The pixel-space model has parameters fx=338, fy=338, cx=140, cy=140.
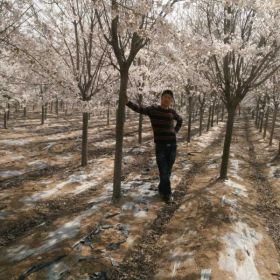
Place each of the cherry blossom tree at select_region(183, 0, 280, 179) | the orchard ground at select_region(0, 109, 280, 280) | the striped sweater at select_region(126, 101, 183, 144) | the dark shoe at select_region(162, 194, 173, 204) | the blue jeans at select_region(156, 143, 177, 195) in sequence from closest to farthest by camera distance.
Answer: the orchard ground at select_region(0, 109, 280, 280) → the striped sweater at select_region(126, 101, 183, 144) → the blue jeans at select_region(156, 143, 177, 195) → the dark shoe at select_region(162, 194, 173, 204) → the cherry blossom tree at select_region(183, 0, 280, 179)

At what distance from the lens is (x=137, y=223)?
8.27 meters

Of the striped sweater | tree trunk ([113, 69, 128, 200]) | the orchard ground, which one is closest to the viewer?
A: the orchard ground

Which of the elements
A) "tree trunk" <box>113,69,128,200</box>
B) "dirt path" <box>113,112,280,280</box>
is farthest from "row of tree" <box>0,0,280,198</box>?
"dirt path" <box>113,112,280,280</box>

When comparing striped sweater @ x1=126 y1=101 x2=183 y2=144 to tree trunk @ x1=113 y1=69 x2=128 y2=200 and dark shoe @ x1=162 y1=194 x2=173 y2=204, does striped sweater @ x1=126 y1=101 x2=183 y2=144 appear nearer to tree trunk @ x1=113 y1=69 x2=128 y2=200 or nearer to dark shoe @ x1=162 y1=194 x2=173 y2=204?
tree trunk @ x1=113 y1=69 x2=128 y2=200

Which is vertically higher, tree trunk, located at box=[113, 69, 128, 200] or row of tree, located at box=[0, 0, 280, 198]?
row of tree, located at box=[0, 0, 280, 198]

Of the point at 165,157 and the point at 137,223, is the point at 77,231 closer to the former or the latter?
the point at 137,223

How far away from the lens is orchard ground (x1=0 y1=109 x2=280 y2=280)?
622cm

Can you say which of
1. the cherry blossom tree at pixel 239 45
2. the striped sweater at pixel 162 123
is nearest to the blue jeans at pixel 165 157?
the striped sweater at pixel 162 123

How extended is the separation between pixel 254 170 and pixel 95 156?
8.17 meters

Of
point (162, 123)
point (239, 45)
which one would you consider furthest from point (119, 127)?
point (239, 45)

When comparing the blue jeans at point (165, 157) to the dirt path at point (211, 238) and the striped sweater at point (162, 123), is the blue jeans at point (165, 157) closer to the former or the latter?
the striped sweater at point (162, 123)

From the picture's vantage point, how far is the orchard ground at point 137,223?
6223 millimetres

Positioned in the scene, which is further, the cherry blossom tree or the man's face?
the cherry blossom tree

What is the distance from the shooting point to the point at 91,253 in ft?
21.6
